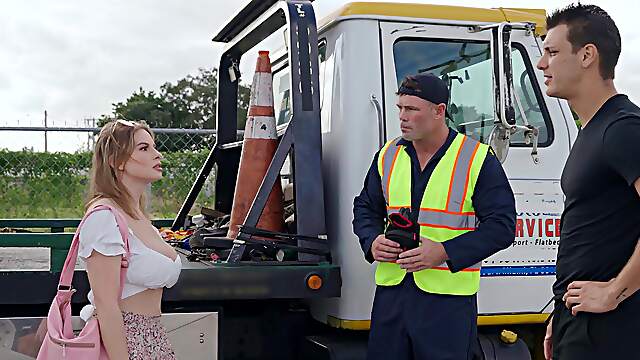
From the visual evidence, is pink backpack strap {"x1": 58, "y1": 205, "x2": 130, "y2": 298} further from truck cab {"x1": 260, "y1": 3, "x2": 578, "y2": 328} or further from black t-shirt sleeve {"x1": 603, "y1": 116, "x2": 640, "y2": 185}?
black t-shirt sleeve {"x1": 603, "y1": 116, "x2": 640, "y2": 185}

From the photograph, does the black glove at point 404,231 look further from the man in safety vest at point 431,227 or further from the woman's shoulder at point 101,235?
the woman's shoulder at point 101,235

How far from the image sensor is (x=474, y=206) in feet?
10.8

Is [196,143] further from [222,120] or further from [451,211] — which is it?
[451,211]

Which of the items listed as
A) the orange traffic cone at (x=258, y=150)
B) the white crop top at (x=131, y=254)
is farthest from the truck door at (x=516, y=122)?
the white crop top at (x=131, y=254)

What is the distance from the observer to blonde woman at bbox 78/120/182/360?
255 centimetres

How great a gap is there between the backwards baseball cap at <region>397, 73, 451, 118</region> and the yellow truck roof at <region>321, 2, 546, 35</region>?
1.52 feet

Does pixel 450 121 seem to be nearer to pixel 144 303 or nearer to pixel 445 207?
pixel 445 207

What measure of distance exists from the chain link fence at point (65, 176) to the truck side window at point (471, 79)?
371 centimetres

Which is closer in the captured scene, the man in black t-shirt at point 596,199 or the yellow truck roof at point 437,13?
the man in black t-shirt at point 596,199

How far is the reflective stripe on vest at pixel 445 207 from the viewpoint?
10.6ft

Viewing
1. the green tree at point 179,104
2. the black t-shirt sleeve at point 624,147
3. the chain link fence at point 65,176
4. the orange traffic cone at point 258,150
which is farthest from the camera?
→ the green tree at point 179,104

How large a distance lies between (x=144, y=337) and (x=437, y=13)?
200 cm

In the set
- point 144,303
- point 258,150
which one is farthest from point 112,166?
point 258,150

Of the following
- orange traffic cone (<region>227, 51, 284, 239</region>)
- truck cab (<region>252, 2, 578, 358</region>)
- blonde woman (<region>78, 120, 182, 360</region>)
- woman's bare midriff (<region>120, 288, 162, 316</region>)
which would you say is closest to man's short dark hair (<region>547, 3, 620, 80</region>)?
truck cab (<region>252, 2, 578, 358</region>)
